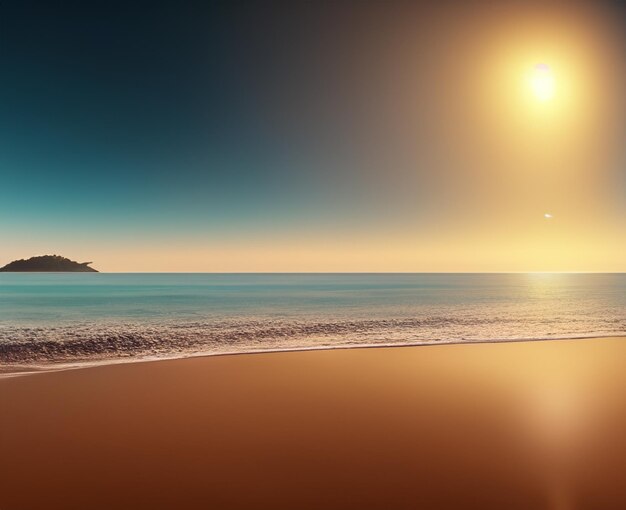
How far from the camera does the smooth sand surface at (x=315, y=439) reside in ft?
16.8

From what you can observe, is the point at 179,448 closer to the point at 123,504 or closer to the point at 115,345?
the point at 123,504

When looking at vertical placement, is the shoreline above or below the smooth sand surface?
below

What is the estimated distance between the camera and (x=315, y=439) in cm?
675

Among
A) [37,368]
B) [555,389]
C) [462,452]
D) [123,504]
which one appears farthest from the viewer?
[37,368]

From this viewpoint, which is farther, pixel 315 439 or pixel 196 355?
pixel 196 355

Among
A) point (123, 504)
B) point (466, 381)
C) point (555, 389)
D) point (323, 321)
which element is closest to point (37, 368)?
point (123, 504)

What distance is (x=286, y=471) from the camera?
18.6ft

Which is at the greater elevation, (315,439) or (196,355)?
(315,439)

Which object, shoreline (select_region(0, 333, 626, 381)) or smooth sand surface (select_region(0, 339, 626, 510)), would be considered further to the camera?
shoreline (select_region(0, 333, 626, 381))

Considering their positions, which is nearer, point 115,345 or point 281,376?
point 281,376

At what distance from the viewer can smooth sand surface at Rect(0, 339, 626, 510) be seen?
5117mm

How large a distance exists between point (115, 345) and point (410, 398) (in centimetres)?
1392

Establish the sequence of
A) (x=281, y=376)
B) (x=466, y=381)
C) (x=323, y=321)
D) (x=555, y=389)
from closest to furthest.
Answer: (x=555, y=389), (x=466, y=381), (x=281, y=376), (x=323, y=321)

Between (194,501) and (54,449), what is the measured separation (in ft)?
9.43
